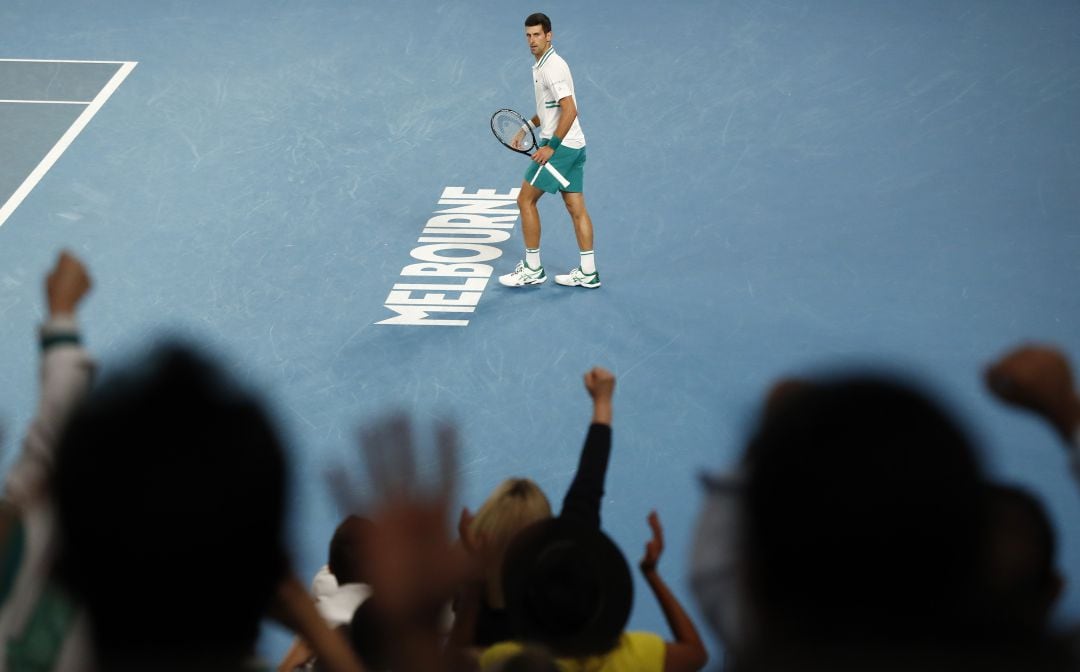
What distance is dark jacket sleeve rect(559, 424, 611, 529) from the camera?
2979 millimetres

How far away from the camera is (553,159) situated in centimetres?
752

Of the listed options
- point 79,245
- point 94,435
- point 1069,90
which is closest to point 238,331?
point 79,245

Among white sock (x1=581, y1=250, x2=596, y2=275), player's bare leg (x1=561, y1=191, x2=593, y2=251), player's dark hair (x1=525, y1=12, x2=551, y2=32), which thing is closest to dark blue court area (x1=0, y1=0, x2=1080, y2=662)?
white sock (x1=581, y1=250, x2=596, y2=275)

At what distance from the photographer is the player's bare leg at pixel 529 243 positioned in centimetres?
755

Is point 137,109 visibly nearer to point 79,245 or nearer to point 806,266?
point 79,245

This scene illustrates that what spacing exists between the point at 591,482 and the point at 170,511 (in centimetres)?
159

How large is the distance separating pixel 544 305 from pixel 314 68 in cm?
458

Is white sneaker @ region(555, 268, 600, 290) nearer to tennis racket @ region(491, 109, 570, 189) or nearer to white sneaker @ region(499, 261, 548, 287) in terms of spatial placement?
white sneaker @ region(499, 261, 548, 287)

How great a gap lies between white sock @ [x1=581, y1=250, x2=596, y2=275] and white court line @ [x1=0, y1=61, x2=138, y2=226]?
433 centimetres

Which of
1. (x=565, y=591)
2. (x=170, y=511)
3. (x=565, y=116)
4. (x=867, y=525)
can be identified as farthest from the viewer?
(x=565, y=116)

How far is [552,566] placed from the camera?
8.01ft

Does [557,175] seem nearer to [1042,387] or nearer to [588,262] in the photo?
[588,262]

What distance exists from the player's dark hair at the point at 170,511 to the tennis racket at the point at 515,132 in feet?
19.3

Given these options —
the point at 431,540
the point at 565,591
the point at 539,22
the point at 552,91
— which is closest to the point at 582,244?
the point at 552,91
